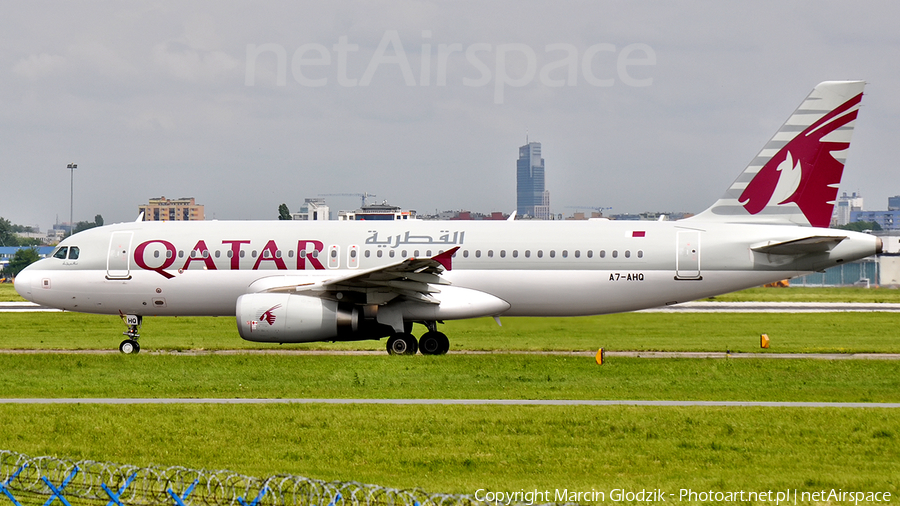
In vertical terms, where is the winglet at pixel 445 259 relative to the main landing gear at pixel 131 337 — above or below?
above

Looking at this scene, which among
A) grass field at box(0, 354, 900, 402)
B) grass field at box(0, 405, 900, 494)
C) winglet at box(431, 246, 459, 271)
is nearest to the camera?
grass field at box(0, 405, 900, 494)

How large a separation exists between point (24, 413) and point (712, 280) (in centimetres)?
2036

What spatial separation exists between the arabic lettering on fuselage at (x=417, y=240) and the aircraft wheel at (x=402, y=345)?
3.17 metres

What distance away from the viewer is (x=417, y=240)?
3353 centimetres

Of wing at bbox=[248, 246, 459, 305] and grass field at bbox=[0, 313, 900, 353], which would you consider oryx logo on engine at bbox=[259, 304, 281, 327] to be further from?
grass field at bbox=[0, 313, 900, 353]

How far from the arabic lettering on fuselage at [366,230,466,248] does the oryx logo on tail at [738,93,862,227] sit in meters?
9.53

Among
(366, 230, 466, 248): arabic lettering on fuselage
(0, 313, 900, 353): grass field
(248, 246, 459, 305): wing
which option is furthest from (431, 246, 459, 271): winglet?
(0, 313, 900, 353): grass field

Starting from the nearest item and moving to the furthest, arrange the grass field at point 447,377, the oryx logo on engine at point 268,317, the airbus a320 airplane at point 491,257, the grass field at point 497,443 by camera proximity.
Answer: the grass field at point 497,443, the grass field at point 447,377, the oryx logo on engine at point 268,317, the airbus a320 airplane at point 491,257

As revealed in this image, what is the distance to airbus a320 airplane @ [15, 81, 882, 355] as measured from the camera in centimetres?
3189

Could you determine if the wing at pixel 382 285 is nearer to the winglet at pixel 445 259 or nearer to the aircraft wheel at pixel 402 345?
the winglet at pixel 445 259

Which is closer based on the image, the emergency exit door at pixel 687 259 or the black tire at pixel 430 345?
the emergency exit door at pixel 687 259

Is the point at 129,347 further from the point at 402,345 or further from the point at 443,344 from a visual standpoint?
the point at 443,344

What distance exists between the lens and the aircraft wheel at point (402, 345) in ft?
105

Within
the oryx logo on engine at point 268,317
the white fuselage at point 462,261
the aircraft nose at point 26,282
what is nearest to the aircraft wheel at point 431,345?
the white fuselage at point 462,261
